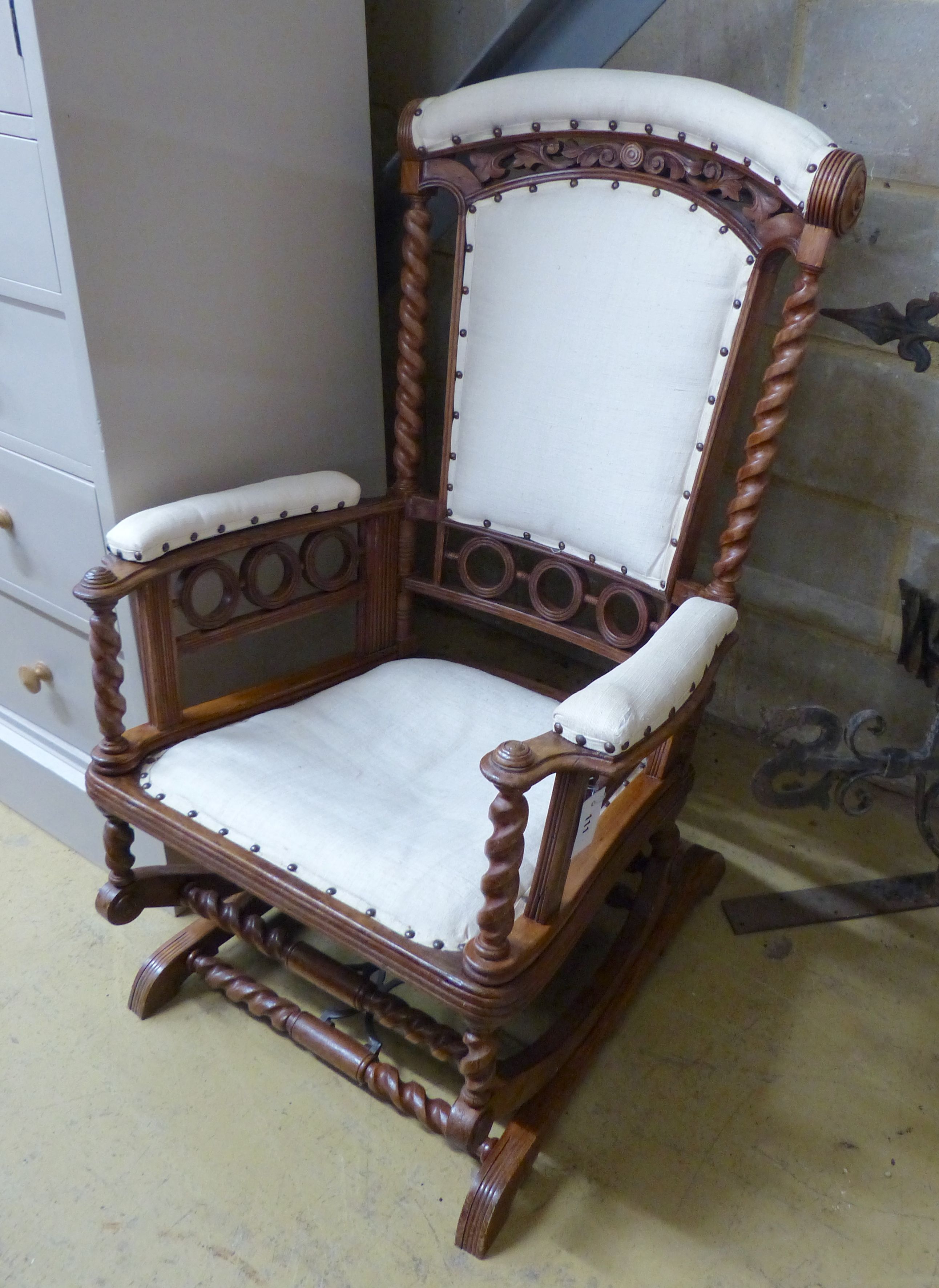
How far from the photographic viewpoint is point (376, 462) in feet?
5.13

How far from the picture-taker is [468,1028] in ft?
3.14

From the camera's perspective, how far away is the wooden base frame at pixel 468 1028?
105 centimetres

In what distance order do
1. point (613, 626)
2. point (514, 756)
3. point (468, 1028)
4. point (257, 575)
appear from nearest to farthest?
1. point (514, 756)
2. point (468, 1028)
3. point (613, 626)
4. point (257, 575)

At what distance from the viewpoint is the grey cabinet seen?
105 centimetres

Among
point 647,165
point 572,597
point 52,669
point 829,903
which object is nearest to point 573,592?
point 572,597

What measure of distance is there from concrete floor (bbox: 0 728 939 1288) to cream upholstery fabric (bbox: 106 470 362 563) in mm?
638

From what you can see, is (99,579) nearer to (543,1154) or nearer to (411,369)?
(411,369)

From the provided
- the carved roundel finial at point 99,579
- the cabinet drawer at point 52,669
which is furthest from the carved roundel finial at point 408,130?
the cabinet drawer at point 52,669

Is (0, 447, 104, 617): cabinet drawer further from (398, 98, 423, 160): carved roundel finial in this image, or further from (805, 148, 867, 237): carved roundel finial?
(805, 148, 867, 237): carved roundel finial

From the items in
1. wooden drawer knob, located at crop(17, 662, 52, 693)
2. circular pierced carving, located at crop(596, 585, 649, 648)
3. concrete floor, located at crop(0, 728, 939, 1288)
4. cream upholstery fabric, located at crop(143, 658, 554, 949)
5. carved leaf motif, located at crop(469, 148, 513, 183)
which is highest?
carved leaf motif, located at crop(469, 148, 513, 183)

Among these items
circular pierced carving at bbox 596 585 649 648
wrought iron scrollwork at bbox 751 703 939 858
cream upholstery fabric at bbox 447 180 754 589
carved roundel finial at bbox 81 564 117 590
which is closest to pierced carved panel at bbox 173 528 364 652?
carved roundel finial at bbox 81 564 117 590

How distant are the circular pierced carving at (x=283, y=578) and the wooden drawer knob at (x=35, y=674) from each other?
1.25 feet

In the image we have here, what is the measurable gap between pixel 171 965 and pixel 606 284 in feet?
3.31

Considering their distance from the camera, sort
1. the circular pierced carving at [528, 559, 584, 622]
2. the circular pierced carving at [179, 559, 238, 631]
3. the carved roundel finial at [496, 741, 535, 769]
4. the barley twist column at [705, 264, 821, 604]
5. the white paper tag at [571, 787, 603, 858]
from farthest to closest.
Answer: the circular pierced carving at [528, 559, 584, 622]
the circular pierced carving at [179, 559, 238, 631]
the barley twist column at [705, 264, 821, 604]
the white paper tag at [571, 787, 603, 858]
the carved roundel finial at [496, 741, 535, 769]
